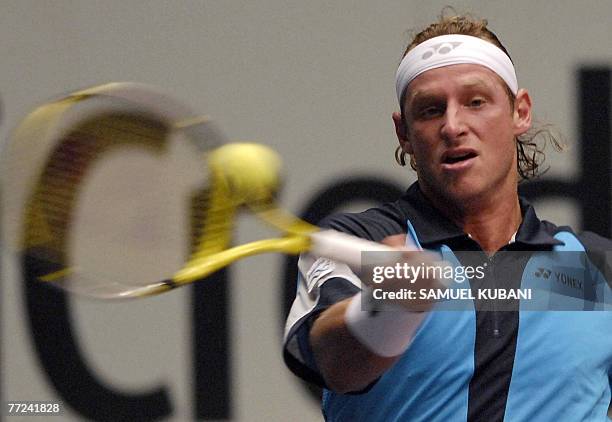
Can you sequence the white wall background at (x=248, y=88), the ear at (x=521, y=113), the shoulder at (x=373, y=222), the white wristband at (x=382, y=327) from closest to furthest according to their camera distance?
the white wristband at (x=382, y=327), the shoulder at (x=373, y=222), the ear at (x=521, y=113), the white wall background at (x=248, y=88)

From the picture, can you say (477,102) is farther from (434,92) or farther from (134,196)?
(134,196)

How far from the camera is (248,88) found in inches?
152

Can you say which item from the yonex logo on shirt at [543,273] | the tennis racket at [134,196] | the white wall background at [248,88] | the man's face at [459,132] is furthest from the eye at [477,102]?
the white wall background at [248,88]

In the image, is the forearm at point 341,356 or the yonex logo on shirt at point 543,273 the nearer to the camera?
the forearm at point 341,356

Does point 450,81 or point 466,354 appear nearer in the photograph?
point 466,354

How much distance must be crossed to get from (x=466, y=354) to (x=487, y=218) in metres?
0.31

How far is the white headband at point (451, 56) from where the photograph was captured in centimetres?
224

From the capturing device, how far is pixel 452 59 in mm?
2242

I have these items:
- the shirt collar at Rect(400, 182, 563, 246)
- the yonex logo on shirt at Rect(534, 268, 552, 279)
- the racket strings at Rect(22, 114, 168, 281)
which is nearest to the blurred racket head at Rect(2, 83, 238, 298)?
the racket strings at Rect(22, 114, 168, 281)

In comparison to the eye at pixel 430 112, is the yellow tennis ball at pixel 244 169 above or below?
below

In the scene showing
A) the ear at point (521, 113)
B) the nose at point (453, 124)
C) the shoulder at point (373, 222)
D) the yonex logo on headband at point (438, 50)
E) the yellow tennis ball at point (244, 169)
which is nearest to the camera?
the yellow tennis ball at point (244, 169)

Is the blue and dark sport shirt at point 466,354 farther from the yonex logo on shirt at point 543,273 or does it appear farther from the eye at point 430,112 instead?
the eye at point 430,112

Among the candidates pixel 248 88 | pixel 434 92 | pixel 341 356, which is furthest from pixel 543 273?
pixel 248 88

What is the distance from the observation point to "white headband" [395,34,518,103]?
224 centimetres
